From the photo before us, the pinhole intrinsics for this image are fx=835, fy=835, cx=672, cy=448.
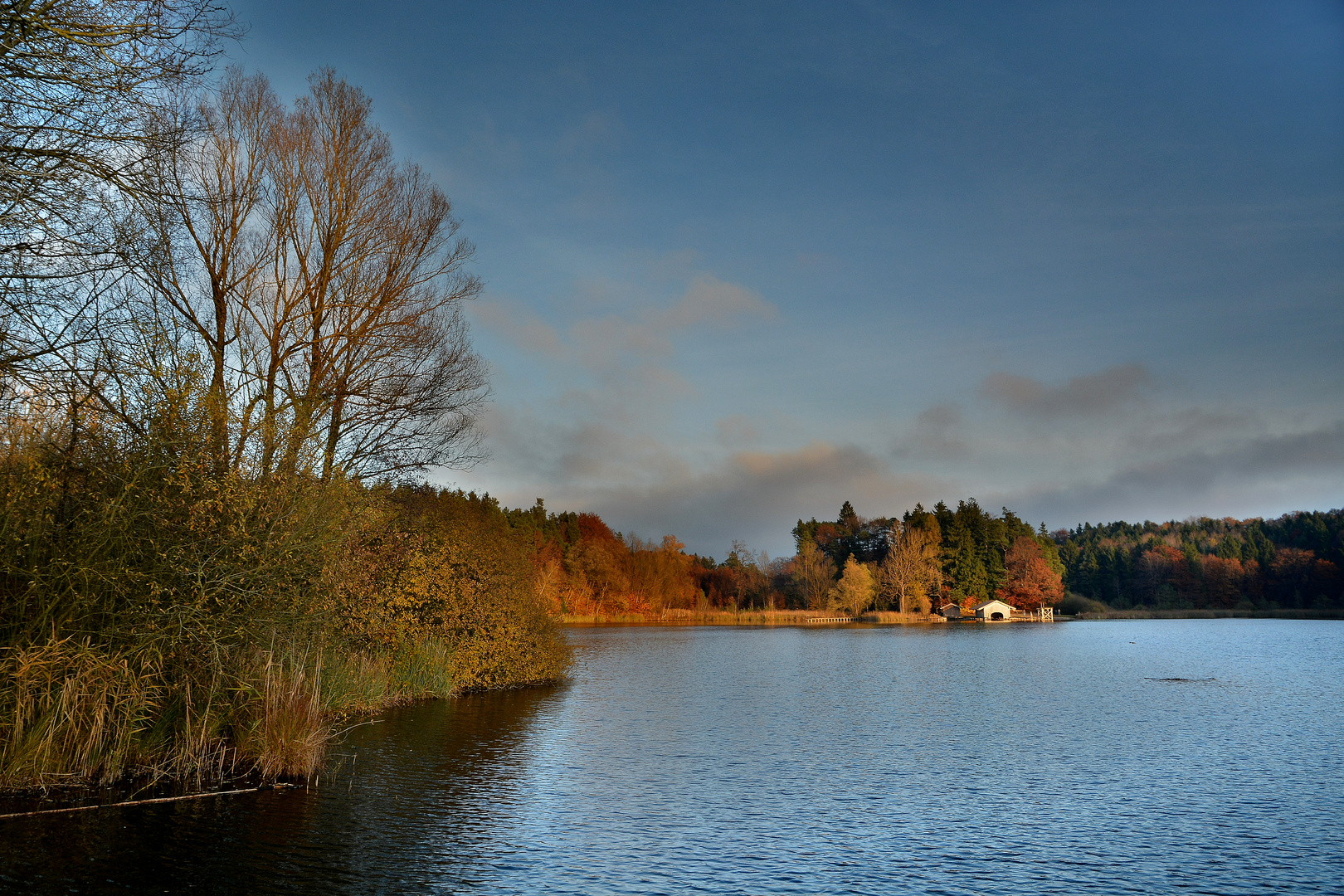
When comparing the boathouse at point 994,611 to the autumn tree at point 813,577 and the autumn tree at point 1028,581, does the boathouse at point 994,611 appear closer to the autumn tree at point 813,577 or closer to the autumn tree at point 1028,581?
the autumn tree at point 1028,581

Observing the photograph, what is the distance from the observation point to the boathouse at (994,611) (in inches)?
3740

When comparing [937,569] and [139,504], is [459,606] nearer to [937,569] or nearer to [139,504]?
[139,504]

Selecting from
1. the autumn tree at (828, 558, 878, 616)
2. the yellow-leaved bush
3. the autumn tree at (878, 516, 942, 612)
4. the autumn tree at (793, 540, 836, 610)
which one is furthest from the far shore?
the yellow-leaved bush

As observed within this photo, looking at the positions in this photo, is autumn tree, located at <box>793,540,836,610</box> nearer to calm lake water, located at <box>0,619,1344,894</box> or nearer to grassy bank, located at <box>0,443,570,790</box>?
calm lake water, located at <box>0,619,1344,894</box>

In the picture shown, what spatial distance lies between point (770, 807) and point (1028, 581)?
10292cm

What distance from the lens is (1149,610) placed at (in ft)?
381

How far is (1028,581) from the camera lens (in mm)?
104438

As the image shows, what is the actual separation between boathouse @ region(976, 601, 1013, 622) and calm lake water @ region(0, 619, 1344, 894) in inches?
2866

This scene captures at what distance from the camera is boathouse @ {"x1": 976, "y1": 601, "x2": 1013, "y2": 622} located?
95000mm

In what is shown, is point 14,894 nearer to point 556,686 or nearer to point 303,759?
point 303,759

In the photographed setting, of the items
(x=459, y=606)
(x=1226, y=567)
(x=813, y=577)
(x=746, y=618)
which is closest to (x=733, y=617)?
(x=746, y=618)

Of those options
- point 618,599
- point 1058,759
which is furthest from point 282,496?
point 618,599

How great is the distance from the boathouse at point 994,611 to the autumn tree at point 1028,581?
779 cm

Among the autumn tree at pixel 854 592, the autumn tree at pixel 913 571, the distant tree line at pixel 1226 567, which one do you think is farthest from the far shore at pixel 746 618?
the distant tree line at pixel 1226 567
